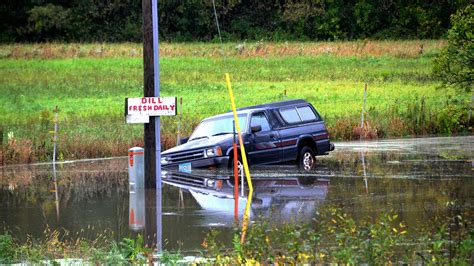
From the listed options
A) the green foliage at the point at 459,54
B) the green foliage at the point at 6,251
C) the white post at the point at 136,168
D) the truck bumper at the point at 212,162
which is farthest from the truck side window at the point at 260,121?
the green foliage at the point at 6,251

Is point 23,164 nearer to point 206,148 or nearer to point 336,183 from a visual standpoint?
point 206,148

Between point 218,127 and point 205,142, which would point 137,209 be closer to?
point 205,142

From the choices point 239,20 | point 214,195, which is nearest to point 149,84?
point 214,195

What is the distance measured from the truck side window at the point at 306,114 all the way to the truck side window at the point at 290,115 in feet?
0.58

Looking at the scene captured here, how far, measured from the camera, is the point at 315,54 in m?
68.2

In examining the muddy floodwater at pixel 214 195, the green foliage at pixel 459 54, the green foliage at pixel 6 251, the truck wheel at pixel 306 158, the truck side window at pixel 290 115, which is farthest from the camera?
the green foliage at pixel 459 54

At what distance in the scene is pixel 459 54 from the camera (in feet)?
90.9

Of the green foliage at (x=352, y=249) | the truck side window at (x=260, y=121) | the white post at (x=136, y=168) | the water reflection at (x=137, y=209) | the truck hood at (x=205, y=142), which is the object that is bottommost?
the green foliage at (x=352, y=249)

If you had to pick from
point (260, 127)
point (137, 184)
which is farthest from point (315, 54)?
point (137, 184)

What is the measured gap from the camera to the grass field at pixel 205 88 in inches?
1335

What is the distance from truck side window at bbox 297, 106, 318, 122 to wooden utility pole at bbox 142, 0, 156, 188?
7250 millimetres

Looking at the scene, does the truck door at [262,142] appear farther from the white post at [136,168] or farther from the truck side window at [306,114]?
the white post at [136,168]

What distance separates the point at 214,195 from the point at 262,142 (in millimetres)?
5445

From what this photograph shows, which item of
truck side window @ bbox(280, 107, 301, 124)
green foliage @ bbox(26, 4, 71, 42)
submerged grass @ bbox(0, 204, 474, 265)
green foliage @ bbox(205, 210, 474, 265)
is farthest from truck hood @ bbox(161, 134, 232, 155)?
green foliage @ bbox(26, 4, 71, 42)
